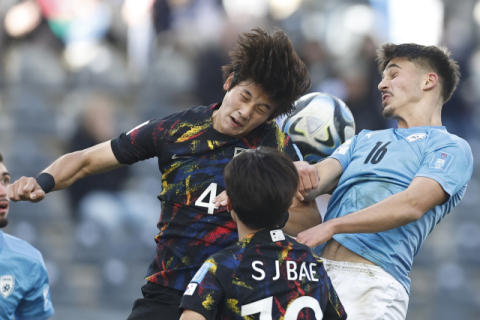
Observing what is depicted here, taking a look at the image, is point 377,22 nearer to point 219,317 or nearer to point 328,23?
point 328,23

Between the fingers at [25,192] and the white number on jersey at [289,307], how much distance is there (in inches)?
47.1

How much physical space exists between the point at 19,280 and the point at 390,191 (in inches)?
95.1

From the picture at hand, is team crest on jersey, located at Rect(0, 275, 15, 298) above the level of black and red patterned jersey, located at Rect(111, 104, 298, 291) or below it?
below

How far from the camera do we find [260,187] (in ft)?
7.55

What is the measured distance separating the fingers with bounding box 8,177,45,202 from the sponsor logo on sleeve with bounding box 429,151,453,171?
187cm

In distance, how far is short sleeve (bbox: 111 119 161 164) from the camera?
3100 millimetres

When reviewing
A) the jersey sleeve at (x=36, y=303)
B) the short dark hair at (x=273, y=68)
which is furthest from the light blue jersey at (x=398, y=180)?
the jersey sleeve at (x=36, y=303)

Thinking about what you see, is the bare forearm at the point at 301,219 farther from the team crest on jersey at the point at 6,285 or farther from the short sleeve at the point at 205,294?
the team crest on jersey at the point at 6,285

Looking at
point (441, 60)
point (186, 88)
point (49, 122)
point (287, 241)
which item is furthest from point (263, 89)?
point (49, 122)

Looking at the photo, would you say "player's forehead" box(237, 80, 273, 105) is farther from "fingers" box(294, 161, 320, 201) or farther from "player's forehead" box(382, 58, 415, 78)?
"player's forehead" box(382, 58, 415, 78)

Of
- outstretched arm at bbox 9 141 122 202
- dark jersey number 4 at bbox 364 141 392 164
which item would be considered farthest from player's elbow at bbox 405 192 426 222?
outstretched arm at bbox 9 141 122 202

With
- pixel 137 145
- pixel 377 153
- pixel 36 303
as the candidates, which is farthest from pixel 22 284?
pixel 377 153

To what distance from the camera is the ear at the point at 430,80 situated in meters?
3.39

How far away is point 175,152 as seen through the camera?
3.03 metres
